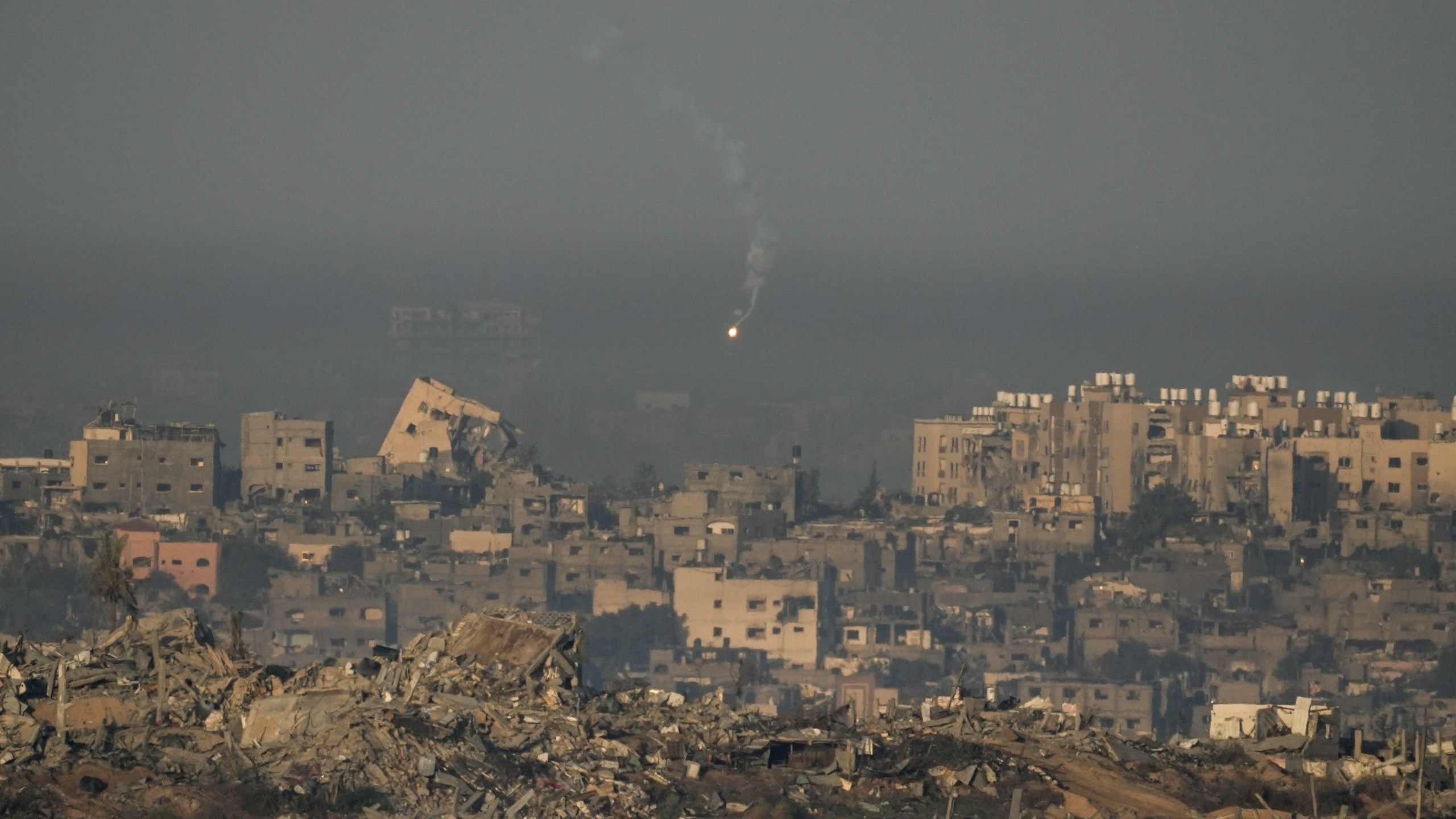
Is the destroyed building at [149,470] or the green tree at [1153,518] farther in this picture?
the green tree at [1153,518]

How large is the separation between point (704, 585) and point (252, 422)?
1800 cm

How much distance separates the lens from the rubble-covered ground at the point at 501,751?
24.5 m

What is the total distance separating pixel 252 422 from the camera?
310 ft

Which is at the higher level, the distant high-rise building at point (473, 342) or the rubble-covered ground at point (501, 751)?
the distant high-rise building at point (473, 342)

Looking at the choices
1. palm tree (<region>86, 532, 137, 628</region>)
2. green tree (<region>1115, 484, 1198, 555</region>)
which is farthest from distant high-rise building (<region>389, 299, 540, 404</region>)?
palm tree (<region>86, 532, 137, 628</region>)

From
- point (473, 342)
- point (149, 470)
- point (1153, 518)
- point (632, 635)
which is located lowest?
point (632, 635)

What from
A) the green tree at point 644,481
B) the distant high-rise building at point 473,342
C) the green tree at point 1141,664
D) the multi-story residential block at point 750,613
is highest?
the distant high-rise building at point 473,342

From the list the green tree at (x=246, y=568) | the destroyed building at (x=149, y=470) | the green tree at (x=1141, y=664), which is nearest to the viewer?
the green tree at (x=1141, y=664)

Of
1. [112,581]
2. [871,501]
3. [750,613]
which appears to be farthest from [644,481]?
[112,581]

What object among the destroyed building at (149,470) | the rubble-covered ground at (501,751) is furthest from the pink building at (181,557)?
the rubble-covered ground at (501,751)

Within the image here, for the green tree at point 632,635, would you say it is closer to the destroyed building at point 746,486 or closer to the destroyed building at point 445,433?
the destroyed building at point 746,486

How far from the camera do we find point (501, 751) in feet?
83.9

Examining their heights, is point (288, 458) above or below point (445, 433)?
below

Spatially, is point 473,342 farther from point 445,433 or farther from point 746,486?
point 746,486
